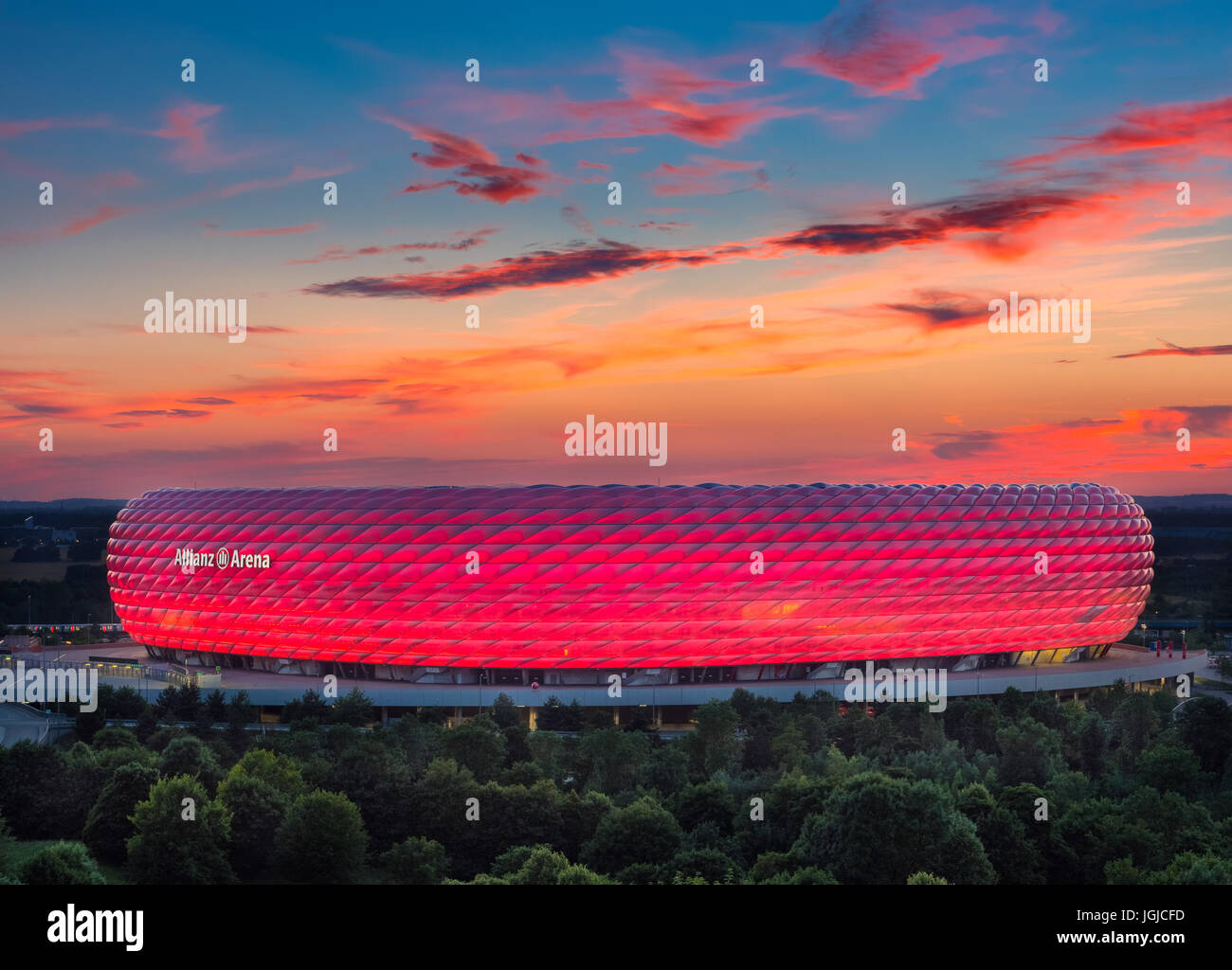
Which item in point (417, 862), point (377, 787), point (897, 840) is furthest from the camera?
point (377, 787)

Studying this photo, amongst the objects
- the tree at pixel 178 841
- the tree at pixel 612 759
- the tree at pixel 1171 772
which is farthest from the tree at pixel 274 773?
the tree at pixel 1171 772

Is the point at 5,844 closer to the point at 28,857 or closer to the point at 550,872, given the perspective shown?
the point at 28,857

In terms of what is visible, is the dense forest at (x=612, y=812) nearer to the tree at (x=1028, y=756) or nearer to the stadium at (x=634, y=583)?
the tree at (x=1028, y=756)

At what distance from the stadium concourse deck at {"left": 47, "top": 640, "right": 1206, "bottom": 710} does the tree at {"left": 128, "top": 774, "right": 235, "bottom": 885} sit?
104 feet

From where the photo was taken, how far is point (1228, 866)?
27.1 m

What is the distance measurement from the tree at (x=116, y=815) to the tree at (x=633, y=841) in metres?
13.4

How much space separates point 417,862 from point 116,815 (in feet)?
32.1

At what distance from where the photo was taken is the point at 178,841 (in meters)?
31.8

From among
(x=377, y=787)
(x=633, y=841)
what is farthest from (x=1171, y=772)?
(x=377, y=787)

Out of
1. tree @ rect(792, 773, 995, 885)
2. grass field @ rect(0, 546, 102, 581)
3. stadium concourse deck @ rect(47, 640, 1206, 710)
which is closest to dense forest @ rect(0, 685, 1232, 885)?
tree @ rect(792, 773, 995, 885)
